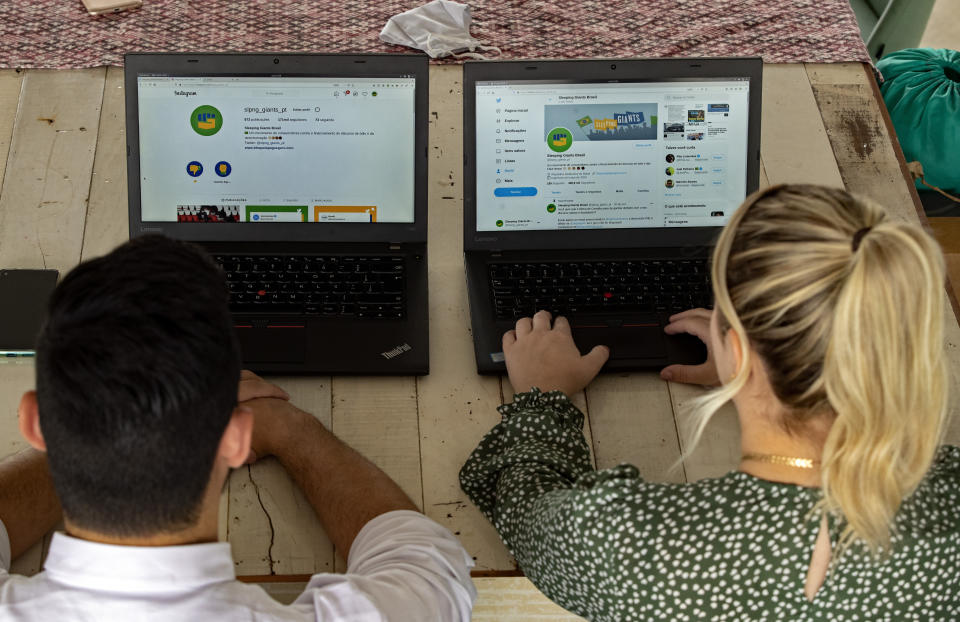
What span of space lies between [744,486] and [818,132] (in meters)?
0.91

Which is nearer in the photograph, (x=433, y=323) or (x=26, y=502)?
(x=26, y=502)

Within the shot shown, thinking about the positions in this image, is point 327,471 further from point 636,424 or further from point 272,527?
point 636,424

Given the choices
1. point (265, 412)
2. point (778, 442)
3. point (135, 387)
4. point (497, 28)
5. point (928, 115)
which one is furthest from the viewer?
point (928, 115)

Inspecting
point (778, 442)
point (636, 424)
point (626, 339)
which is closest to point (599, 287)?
point (626, 339)

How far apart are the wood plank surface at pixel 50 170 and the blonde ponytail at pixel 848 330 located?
97cm

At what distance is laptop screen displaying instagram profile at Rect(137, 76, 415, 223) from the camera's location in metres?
1.37

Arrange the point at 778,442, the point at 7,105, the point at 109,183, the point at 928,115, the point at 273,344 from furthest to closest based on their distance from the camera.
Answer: the point at 928,115 → the point at 7,105 → the point at 109,183 → the point at 273,344 → the point at 778,442

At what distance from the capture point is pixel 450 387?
1.30m

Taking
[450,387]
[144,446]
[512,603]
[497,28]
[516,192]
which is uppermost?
[497,28]

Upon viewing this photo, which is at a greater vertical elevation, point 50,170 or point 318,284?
point 50,170

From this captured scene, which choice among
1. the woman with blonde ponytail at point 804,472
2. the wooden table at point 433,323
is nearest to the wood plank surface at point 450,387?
the wooden table at point 433,323

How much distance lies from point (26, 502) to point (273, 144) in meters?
0.57

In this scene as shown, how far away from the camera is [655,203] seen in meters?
1.43

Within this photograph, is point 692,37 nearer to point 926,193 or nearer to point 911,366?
point 926,193
